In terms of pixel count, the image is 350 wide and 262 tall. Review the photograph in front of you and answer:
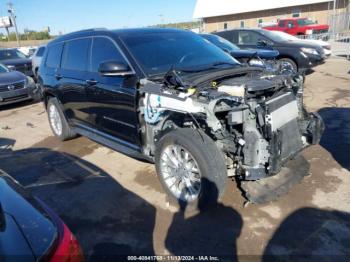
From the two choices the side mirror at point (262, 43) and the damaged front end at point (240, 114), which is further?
the side mirror at point (262, 43)

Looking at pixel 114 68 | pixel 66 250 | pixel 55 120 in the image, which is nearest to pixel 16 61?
pixel 55 120

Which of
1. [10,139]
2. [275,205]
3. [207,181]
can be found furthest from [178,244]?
[10,139]

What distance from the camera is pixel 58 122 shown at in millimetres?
6352

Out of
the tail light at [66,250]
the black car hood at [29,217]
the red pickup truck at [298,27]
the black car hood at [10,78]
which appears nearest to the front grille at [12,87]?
the black car hood at [10,78]

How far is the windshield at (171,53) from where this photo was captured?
4.16m

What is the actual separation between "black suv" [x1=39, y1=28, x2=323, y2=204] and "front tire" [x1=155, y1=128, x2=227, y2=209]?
0.03 feet

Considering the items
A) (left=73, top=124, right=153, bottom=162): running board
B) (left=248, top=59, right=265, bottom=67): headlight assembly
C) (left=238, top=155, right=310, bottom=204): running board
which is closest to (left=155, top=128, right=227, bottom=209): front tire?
(left=238, top=155, right=310, bottom=204): running board

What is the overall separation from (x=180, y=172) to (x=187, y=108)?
0.74 metres

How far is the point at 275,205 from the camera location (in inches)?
144

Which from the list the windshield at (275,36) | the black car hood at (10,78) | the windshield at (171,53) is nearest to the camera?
the windshield at (171,53)

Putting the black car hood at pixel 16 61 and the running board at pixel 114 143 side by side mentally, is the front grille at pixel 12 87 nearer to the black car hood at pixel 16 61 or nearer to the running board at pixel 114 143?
the black car hood at pixel 16 61

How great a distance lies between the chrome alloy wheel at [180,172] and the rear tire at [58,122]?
2.86 m

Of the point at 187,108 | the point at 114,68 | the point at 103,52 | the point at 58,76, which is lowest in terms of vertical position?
the point at 187,108

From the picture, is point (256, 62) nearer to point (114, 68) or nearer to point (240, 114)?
point (240, 114)
